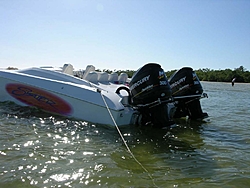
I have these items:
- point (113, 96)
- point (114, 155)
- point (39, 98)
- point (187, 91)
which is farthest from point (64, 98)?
point (187, 91)

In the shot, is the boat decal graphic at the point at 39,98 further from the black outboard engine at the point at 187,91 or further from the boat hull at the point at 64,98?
the black outboard engine at the point at 187,91

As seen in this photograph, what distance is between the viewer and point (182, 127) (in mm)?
5035

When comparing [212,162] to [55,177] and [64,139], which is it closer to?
[55,177]

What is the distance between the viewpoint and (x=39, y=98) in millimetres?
5402

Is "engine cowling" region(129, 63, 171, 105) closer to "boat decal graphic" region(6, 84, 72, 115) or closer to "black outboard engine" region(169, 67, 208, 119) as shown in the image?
"black outboard engine" region(169, 67, 208, 119)

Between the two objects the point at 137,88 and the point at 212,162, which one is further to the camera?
the point at 137,88

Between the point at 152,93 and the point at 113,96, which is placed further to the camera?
the point at 113,96

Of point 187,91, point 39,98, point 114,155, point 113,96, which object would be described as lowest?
point 114,155

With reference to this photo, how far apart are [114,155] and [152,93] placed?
1.41 metres

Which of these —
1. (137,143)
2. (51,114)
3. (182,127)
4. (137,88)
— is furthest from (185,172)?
(51,114)

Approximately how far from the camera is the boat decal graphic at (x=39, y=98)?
5.06 meters

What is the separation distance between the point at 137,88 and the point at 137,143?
1031 millimetres

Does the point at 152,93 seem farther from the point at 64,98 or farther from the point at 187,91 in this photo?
the point at 64,98

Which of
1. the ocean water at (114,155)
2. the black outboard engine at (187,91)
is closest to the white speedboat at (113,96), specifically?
the black outboard engine at (187,91)
